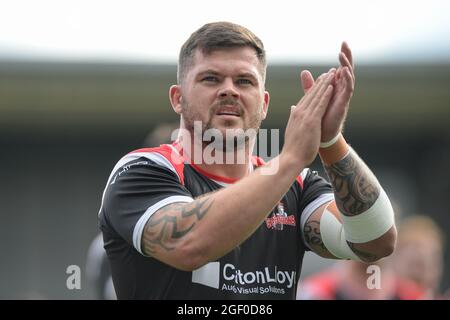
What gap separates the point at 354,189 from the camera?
15.3 feet

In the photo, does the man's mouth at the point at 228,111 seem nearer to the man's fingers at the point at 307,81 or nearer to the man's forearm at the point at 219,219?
the man's fingers at the point at 307,81

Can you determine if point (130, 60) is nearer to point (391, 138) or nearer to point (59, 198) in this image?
point (59, 198)

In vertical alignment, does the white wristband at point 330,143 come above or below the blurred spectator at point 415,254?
below

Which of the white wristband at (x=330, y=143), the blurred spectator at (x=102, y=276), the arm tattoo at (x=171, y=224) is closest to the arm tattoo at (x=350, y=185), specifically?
the white wristband at (x=330, y=143)

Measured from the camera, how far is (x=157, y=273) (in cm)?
463

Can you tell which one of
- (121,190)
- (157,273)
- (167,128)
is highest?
(167,128)

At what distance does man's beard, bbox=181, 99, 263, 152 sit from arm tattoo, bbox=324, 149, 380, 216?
0.44 meters

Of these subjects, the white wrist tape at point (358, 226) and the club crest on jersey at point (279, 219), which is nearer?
the white wrist tape at point (358, 226)

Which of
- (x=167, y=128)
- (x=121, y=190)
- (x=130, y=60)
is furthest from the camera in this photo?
(x=130, y=60)

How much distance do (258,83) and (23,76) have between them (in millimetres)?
12702

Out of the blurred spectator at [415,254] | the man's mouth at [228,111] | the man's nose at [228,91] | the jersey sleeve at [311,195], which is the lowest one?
the jersey sleeve at [311,195]

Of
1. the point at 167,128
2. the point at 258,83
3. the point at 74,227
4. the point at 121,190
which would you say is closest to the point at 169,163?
the point at 121,190

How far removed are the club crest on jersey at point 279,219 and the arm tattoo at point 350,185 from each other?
36 centimetres

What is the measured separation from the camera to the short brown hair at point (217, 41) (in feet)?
15.7
